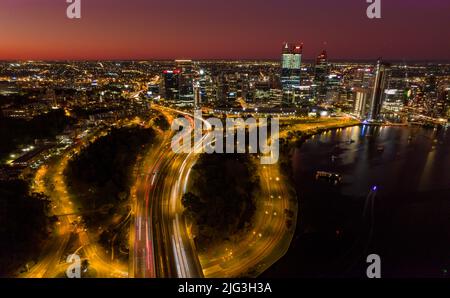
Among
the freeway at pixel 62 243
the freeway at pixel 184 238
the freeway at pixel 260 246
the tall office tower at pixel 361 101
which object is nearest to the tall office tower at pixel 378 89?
the tall office tower at pixel 361 101

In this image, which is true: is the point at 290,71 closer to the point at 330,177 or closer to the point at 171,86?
the point at 171,86

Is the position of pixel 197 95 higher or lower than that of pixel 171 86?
lower

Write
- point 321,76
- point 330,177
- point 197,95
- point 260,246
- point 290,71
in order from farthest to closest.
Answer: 1. point 321,76
2. point 290,71
3. point 197,95
4. point 330,177
5. point 260,246

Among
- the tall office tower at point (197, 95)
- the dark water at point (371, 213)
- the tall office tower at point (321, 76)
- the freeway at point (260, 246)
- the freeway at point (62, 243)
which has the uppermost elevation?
the tall office tower at point (321, 76)

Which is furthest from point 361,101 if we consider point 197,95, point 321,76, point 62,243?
point 62,243

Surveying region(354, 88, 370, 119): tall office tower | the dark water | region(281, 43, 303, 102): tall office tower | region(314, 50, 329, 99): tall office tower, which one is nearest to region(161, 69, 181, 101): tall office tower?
region(281, 43, 303, 102): tall office tower

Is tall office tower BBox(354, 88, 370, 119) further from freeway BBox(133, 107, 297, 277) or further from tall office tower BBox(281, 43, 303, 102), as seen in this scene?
freeway BBox(133, 107, 297, 277)

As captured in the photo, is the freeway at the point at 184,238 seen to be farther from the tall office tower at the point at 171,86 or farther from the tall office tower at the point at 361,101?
the tall office tower at the point at 171,86

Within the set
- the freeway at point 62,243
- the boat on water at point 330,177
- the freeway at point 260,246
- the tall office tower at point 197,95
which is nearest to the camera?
the freeway at point 62,243
